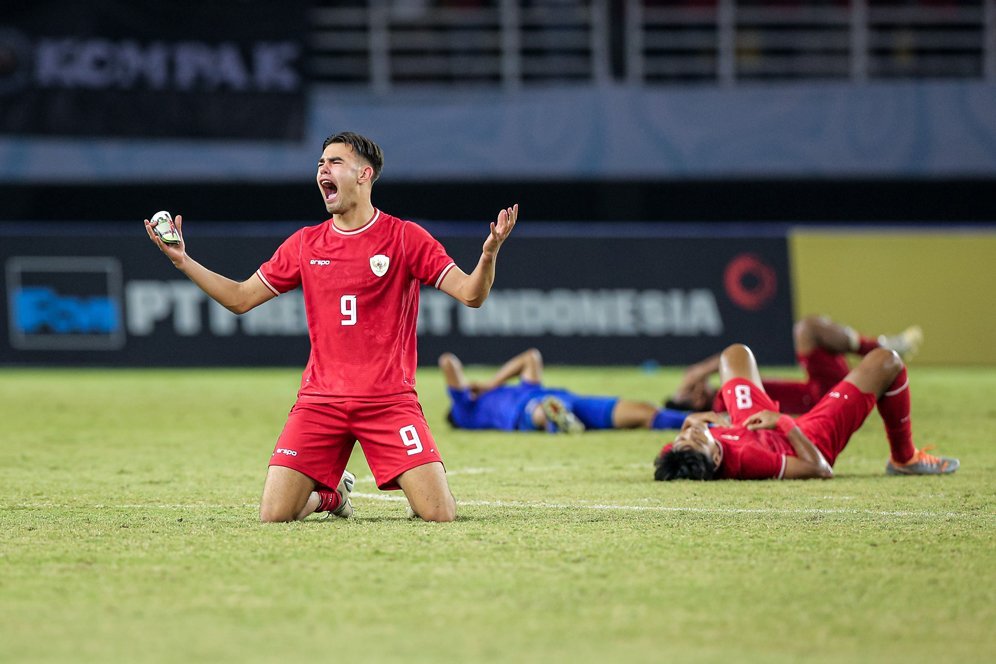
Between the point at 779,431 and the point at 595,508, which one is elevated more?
the point at 779,431

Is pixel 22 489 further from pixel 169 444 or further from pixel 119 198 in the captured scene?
pixel 119 198

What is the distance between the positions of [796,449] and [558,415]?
3.47 meters

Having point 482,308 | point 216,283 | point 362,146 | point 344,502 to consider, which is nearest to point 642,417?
point 344,502

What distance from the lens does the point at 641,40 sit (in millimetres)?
23344

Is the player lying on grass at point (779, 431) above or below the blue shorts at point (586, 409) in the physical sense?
above

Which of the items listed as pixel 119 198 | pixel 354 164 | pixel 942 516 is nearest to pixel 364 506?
pixel 354 164

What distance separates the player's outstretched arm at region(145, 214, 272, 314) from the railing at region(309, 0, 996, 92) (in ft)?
51.1

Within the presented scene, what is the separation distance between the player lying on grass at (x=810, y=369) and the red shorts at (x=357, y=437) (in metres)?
5.28

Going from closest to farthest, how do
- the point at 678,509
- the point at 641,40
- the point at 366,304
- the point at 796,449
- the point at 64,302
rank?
the point at 366,304, the point at 678,509, the point at 796,449, the point at 64,302, the point at 641,40

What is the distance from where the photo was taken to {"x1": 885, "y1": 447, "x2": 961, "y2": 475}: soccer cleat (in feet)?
28.5

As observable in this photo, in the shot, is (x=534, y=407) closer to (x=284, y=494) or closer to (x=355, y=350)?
(x=355, y=350)

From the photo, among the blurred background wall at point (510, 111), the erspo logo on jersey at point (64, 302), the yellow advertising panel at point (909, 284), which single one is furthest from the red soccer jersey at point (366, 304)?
the blurred background wall at point (510, 111)

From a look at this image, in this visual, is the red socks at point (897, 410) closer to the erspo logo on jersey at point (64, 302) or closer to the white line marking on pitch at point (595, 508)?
the white line marking on pitch at point (595, 508)

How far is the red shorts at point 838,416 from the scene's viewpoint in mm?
8312
